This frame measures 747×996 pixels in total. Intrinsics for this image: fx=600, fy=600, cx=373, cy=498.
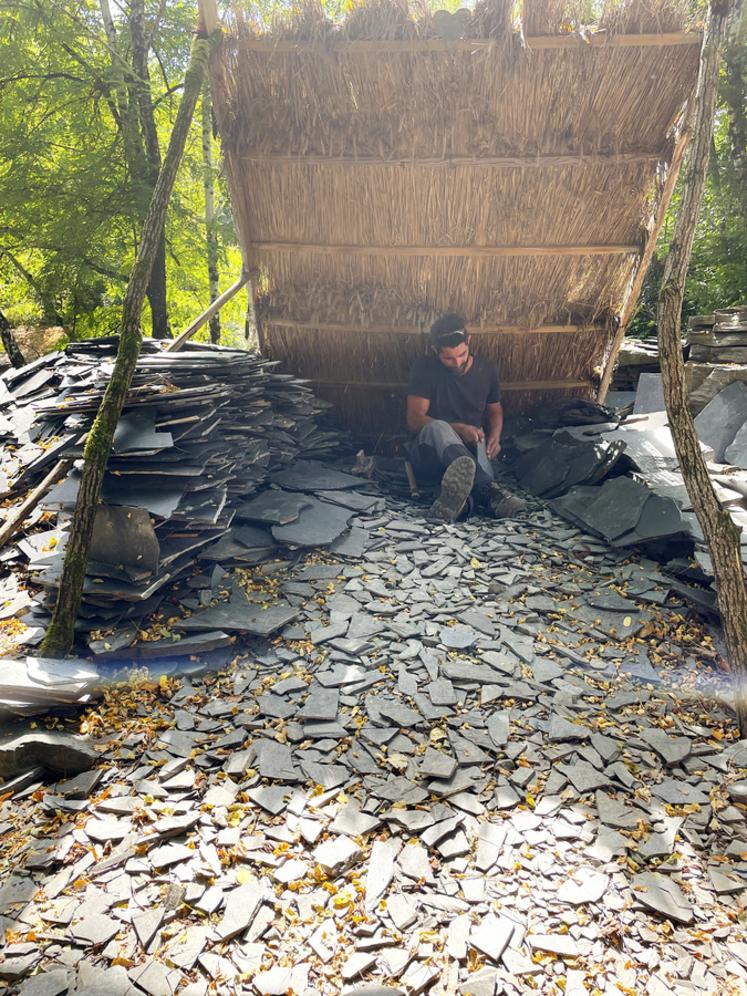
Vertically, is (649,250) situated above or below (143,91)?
below

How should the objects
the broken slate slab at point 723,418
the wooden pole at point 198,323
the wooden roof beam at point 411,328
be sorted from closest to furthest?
1. the wooden pole at point 198,323
2. the broken slate slab at point 723,418
3. the wooden roof beam at point 411,328

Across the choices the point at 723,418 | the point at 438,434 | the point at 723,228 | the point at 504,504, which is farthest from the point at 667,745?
the point at 723,228

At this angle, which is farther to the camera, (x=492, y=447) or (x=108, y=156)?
(x=108, y=156)

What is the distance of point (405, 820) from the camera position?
257cm

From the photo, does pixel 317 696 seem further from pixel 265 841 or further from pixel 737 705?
pixel 737 705

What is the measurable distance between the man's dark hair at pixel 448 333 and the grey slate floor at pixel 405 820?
9.23 feet

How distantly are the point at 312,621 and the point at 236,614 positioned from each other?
490 mm

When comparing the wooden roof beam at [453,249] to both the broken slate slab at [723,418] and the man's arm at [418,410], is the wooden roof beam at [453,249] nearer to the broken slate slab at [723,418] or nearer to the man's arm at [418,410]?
the man's arm at [418,410]

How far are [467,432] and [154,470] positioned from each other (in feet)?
10.4

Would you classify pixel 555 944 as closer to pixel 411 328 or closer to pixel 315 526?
pixel 315 526

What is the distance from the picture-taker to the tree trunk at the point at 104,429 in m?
3.39

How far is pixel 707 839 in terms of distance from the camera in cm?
251

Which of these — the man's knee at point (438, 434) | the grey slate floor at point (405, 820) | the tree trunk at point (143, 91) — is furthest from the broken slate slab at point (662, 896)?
the tree trunk at point (143, 91)

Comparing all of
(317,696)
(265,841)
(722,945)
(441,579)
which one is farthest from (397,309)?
(722,945)
